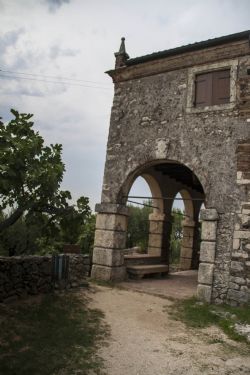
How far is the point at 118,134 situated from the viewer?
10.0 m

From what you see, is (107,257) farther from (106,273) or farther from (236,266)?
(236,266)

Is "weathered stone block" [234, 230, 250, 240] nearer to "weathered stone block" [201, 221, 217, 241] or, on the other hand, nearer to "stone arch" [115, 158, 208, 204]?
"weathered stone block" [201, 221, 217, 241]

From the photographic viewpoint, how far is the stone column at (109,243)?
9.47 meters

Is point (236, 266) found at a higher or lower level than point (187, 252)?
higher

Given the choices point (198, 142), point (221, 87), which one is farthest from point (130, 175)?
point (221, 87)

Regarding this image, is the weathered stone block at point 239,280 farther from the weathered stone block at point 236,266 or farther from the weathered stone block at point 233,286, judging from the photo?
the weathered stone block at point 236,266

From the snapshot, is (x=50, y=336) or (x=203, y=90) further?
(x=203, y=90)

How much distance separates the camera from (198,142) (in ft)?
28.4

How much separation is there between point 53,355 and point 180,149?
5796mm

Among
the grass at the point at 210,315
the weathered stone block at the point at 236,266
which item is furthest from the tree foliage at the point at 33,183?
the weathered stone block at the point at 236,266

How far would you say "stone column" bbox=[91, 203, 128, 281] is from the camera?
947 centimetres

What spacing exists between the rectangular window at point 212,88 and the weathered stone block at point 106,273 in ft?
16.2

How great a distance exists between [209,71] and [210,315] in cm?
586

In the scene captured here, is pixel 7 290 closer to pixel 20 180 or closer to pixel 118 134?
pixel 20 180
